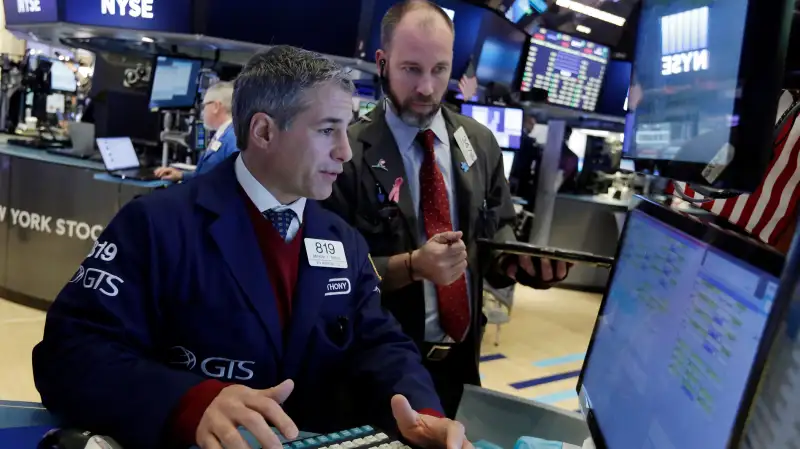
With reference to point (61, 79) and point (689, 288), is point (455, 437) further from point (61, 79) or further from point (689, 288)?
point (61, 79)

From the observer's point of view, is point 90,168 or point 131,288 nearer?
point 131,288

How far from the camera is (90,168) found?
15.3 ft

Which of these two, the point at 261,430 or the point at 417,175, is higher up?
the point at 417,175

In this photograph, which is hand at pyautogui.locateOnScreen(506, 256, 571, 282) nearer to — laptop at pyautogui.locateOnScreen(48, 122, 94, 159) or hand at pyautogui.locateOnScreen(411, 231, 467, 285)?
hand at pyautogui.locateOnScreen(411, 231, 467, 285)

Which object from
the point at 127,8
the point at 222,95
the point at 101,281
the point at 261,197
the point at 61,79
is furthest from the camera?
the point at 61,79

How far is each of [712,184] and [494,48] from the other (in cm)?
A: 638

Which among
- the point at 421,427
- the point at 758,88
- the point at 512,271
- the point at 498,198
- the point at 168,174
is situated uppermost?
the point at 758,88

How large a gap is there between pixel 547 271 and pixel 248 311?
2.49 ft

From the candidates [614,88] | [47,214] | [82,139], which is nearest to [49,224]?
[47,214]

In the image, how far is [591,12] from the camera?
6.68 meters

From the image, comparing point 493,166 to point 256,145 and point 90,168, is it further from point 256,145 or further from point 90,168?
point 90,168

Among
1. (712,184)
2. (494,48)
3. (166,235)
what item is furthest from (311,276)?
(494,48)

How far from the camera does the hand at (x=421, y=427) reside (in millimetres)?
1061

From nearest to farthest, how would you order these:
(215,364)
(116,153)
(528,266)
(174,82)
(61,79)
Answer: (215,364) → (528,266) → (116,153) → (174,82) → (61,79)
